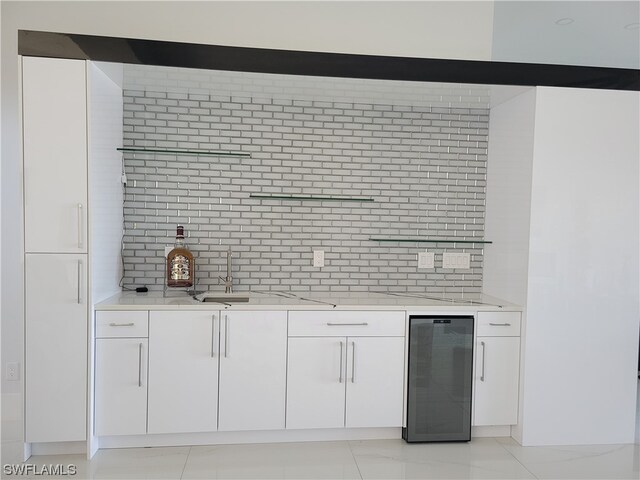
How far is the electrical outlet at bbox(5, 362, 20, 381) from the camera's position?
10.6ft

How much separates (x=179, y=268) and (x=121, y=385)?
77 centimetres

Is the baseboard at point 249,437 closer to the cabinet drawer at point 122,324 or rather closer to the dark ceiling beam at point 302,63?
the cabinet drawer at point 122,324

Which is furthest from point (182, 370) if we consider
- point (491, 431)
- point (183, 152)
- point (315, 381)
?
point (491, 431)

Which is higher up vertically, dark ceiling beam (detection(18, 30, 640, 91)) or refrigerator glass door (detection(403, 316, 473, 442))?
dark ceiling beam (detection(18, 30, 640, 91))

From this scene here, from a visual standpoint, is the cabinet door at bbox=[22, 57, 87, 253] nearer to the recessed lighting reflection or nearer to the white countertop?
the white countertop

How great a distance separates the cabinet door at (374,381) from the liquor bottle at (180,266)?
3.64 feet

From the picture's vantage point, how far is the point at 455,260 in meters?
3.37

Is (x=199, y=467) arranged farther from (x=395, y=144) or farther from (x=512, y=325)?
(x=395, y=144)

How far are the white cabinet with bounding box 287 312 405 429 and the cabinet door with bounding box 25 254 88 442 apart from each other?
1144 mm

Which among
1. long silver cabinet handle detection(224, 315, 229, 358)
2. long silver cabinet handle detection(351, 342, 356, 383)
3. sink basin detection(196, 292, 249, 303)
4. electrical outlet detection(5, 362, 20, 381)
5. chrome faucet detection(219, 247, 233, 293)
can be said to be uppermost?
chrome faucet detection(219, 247, 233, 293)

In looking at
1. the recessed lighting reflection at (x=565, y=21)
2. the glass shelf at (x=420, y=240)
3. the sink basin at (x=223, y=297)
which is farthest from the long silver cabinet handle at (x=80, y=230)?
the recessed lighting reflection at (x=565, y=21)

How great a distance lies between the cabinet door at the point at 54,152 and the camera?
245 cm

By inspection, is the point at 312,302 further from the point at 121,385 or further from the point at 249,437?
the point at 121,385

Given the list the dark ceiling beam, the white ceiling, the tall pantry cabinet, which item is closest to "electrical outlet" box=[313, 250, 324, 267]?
the dark ceiling beam
